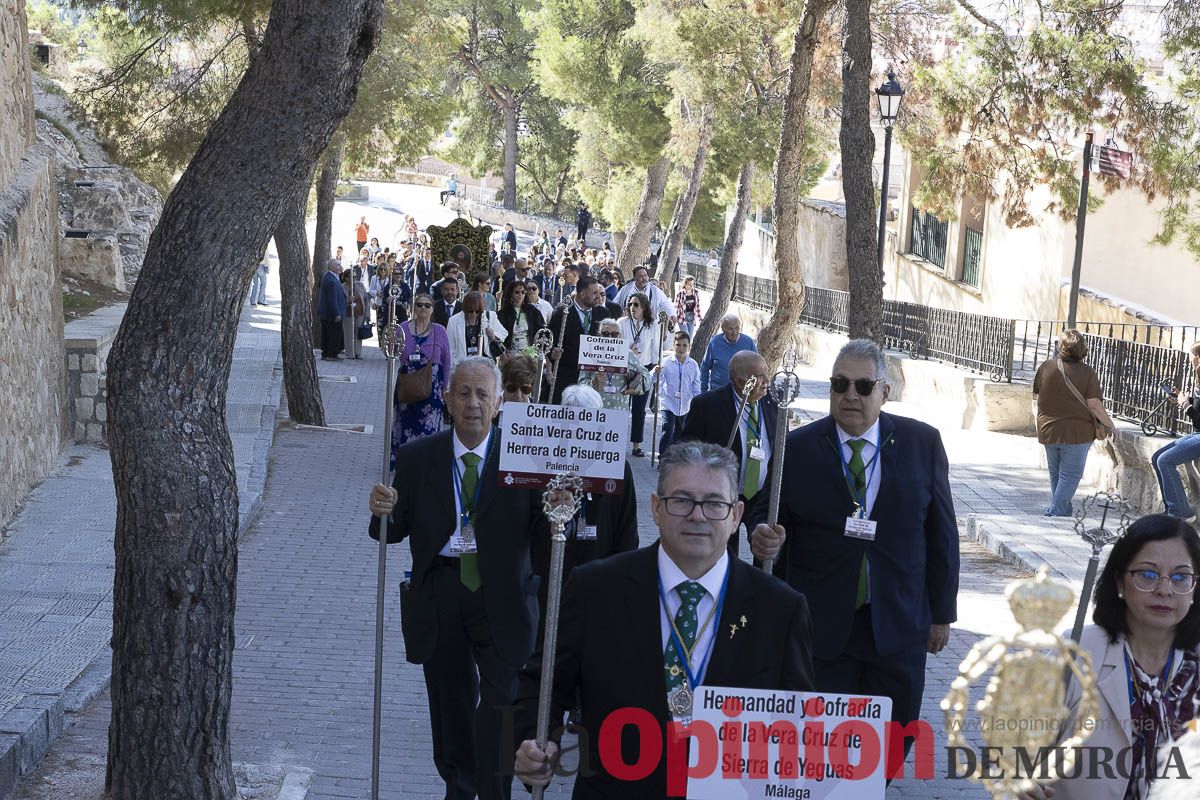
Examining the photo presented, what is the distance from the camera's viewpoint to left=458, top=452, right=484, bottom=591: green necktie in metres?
5.91

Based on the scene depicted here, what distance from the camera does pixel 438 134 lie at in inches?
1090

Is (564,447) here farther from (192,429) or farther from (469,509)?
(192,429)

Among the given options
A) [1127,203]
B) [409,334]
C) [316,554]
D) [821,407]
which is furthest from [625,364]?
[1127,203]

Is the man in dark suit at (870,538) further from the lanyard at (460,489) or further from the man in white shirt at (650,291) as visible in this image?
the man in white shirt at (650,291)

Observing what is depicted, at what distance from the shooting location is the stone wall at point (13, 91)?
39.8 ft

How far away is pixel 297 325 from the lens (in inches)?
717

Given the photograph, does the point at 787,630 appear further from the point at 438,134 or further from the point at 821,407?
the point at 438,134

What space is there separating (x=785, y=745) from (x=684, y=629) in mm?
750

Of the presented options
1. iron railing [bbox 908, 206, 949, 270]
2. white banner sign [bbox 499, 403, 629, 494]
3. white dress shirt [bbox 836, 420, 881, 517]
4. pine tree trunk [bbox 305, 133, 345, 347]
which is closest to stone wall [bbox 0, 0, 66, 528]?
white banner sign [bbox 499, 403, 629, 494]

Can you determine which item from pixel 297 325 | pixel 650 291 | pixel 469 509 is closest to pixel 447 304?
pixel 297 325

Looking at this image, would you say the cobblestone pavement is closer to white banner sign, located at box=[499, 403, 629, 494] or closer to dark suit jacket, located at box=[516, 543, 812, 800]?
white banner sign, located at box=[499, 403, 629, 494]

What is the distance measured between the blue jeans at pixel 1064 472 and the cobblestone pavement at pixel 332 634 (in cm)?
71

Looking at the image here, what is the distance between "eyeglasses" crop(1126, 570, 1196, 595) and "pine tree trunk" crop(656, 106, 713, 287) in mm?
26860

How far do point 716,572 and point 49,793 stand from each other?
3804mm
